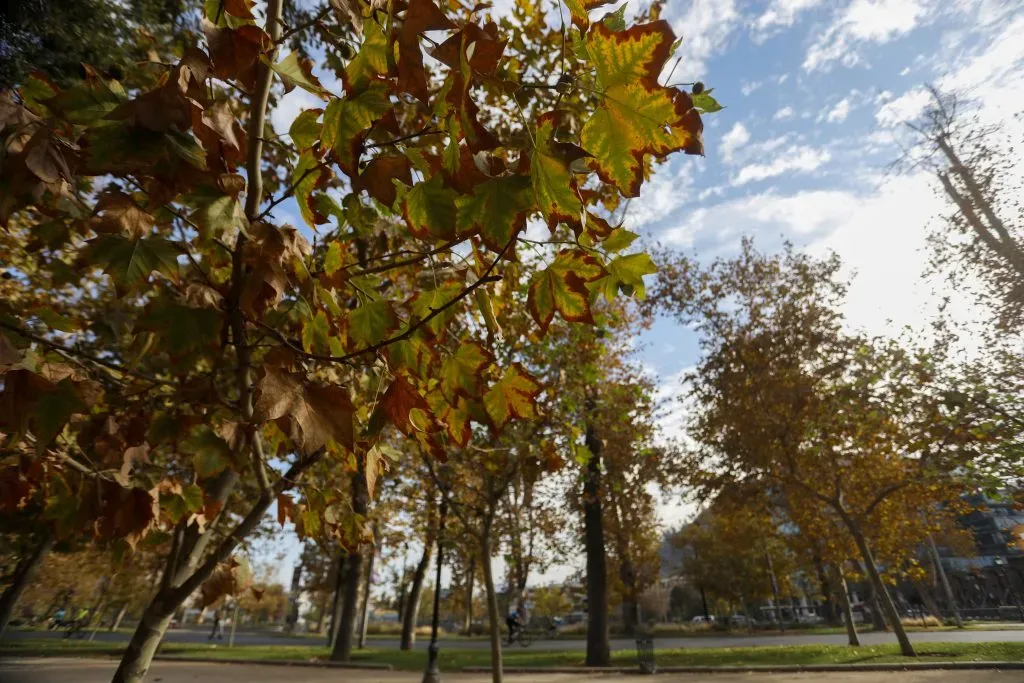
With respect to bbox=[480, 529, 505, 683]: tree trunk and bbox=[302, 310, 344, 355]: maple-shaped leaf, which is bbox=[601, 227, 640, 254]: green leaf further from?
bbox=[480, 529, 505, 683]: tree trunk

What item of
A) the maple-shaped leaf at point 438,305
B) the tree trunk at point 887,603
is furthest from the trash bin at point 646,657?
the maple-shaped leaf at point 438,305

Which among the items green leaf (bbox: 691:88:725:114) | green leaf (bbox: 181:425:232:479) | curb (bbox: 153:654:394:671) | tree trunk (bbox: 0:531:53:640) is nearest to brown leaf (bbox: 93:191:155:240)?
green leaf (bbox: 181:425:232:479)

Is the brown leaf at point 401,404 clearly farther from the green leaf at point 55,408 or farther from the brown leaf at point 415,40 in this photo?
the green leaf at point 55,408

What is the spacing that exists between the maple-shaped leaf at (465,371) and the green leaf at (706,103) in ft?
2.78

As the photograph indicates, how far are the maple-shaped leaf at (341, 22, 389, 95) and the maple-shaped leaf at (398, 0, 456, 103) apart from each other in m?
0.11

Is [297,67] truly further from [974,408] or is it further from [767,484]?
[767,484]

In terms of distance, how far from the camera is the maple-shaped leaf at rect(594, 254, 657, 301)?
4.53 feet

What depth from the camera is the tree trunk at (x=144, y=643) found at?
1992mm

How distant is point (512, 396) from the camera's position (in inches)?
61.0

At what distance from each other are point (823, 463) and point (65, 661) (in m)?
22.6

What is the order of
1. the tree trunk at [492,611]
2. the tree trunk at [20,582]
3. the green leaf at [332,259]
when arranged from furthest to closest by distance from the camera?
the tree trunk at [20,582] → the tree trunk at [492,611] → the green leaf at [332,259]

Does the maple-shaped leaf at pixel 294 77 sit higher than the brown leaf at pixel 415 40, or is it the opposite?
the maple-shaped leaf at pixel 294 77

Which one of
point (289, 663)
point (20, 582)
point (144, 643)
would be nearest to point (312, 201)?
point (144, 643)

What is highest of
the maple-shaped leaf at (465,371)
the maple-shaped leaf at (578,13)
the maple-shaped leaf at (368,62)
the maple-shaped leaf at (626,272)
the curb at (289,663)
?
the maple-shaped leaf at (368,62)
